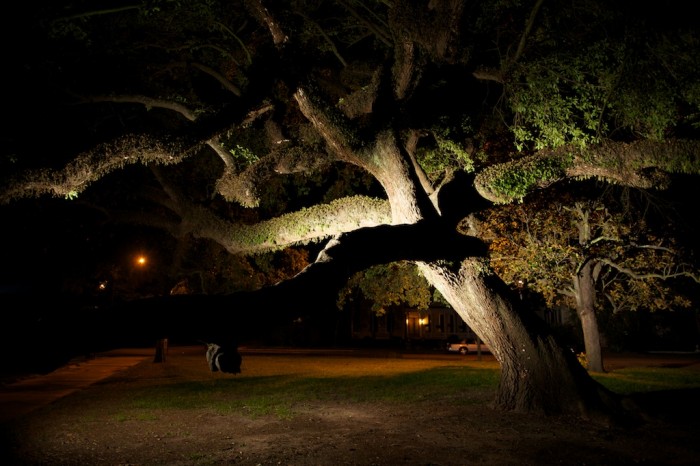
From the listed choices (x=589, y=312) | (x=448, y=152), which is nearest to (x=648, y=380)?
(x=589, y=312)

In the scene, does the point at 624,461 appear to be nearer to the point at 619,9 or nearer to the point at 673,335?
the point at 619,9

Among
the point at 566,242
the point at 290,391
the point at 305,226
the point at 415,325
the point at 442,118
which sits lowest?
the point at 290,391

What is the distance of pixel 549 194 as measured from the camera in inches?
623

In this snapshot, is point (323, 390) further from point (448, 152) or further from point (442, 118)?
point (442, 118)

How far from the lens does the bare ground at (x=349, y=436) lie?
26.1 feet

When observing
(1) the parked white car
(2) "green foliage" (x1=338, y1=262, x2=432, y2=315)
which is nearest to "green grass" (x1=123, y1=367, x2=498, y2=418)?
(2) "green foliage" (x1=338, y1=262, x2=432, y2=315)

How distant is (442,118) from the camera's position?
12.0 meters

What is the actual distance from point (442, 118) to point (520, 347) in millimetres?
5180

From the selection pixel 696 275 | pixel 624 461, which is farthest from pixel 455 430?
pixel 696 275

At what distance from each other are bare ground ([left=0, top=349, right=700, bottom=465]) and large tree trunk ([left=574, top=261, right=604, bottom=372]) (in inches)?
291

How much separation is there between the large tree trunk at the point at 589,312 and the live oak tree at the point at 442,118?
9017 millimetres

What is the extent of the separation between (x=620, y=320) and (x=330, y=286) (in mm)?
41426

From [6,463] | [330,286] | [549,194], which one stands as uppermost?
[549,194]

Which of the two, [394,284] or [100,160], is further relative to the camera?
[394,284]
